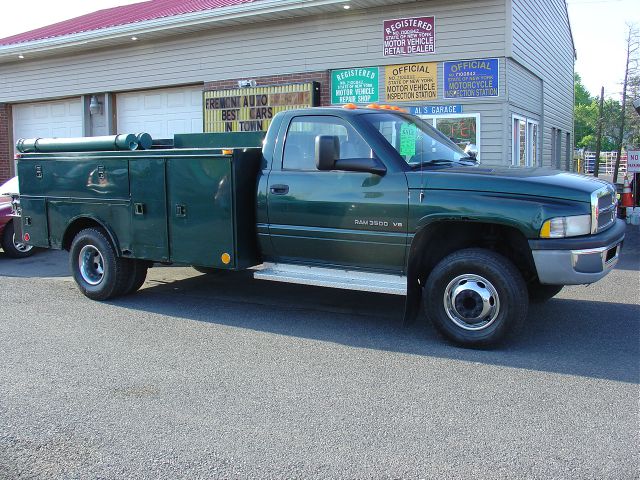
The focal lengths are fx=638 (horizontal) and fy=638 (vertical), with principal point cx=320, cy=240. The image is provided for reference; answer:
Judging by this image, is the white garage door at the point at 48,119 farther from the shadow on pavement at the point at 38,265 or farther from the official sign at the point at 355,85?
the official sign at the point at 355,85

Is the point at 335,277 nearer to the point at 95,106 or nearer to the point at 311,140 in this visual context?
the point at 311,140

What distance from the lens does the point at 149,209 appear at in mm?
7055

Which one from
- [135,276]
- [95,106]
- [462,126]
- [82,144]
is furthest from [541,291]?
[95,106]

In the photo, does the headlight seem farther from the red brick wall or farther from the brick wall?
the brick wall

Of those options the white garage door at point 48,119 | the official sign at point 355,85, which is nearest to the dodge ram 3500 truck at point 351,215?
the official sign at point 355,85

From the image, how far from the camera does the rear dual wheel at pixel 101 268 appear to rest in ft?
24.4

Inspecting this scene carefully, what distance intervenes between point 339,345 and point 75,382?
7.28 feet

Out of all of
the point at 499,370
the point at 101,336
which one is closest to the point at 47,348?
the point at 101,336

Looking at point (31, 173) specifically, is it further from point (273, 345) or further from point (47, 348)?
point (273, 345)

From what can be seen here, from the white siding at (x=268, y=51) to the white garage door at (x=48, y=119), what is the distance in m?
0.41

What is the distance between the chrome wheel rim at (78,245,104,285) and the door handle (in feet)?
8.59

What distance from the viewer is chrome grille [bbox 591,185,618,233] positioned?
205 inches

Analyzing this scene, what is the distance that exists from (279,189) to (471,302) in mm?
2167

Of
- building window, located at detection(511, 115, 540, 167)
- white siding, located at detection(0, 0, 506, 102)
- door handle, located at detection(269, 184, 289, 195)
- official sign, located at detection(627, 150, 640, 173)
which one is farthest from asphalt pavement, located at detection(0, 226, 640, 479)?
official sign, located at detection(627, 150, 640, 173)
